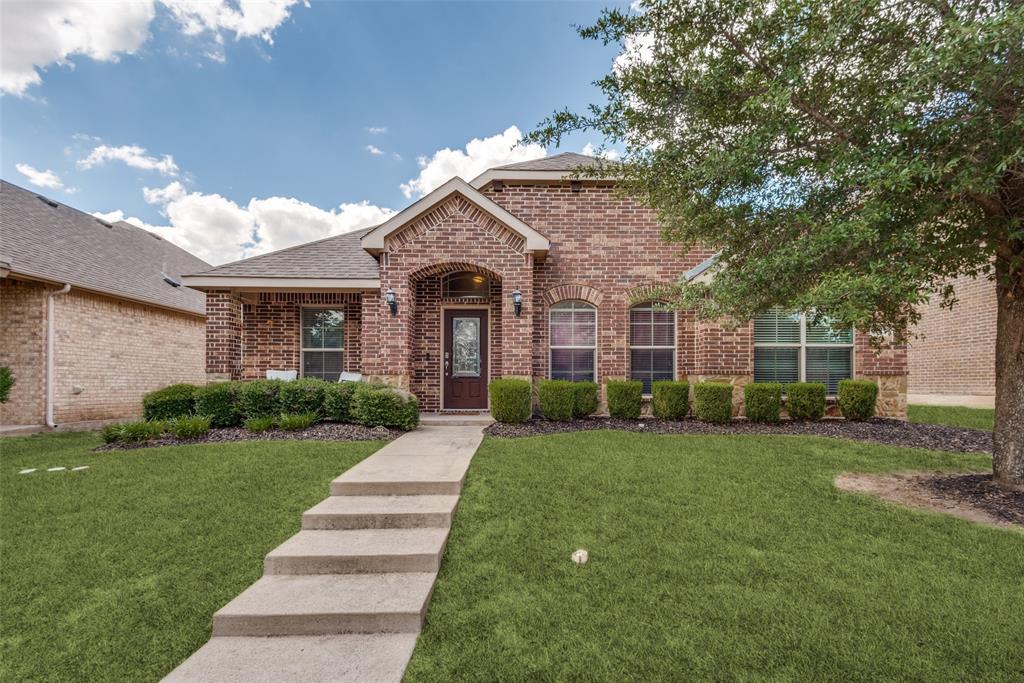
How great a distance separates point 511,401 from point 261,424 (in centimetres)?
417

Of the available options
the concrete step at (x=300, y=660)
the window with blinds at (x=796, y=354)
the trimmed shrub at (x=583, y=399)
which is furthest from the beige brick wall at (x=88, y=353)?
the window with blinds at (x=796, y=354)

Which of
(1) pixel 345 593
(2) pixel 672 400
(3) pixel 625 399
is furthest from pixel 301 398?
(2) pixel 672 400

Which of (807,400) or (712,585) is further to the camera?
(807,400)

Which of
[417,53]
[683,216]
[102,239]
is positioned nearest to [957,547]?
[683,216]

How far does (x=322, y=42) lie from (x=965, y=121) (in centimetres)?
1290

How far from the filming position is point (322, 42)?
11.1 metres

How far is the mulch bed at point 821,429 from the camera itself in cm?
678

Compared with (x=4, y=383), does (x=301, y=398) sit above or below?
below

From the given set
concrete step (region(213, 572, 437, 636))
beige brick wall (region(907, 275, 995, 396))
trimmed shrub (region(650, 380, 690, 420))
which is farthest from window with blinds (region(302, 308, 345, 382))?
beige brick wall (region(907, 275, 995, 396))

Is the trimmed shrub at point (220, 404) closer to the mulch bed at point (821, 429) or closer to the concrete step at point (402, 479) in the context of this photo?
the concrete step at point (402, 479)

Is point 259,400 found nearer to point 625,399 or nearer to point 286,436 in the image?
point 286,436

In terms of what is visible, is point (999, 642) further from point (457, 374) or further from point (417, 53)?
point (417, 53)

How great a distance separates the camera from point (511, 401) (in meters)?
7.71

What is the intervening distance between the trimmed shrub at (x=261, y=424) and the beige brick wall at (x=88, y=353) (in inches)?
213
